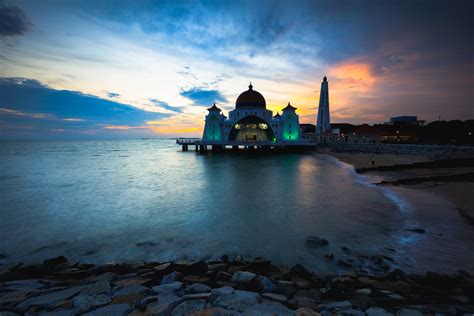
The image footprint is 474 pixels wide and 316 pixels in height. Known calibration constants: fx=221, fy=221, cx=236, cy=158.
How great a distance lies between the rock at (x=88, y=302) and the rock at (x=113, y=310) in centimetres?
20

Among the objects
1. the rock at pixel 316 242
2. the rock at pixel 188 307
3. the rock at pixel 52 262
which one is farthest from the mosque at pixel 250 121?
the rock at pixel 188 307

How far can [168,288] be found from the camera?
3.79m

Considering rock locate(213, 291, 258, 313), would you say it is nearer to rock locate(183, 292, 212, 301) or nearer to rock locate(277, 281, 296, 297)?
rock locate(183, 292, 212, 301)

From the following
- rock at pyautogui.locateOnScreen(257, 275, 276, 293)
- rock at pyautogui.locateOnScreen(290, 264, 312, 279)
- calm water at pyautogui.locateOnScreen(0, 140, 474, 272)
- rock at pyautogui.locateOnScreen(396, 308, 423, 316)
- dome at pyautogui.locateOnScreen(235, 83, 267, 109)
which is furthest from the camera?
dome at pyautogui.locateOnScreen(235, 83, 267, 109)

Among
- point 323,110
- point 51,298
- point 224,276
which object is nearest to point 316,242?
point 224,276

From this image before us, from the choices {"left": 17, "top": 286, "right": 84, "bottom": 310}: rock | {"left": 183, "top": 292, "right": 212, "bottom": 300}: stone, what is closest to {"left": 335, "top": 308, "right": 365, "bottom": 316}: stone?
{"left": 183, "top": 292, "right": 212, "bottom": 300}: stone

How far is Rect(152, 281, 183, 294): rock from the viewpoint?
373 cm

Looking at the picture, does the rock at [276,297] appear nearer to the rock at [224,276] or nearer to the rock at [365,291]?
the rock at [224,276]

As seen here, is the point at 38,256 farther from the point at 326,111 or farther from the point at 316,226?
the point at 326,111

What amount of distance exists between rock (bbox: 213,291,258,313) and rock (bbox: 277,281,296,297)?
671 mm

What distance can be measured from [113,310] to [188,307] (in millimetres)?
1060

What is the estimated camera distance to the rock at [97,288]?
3.74m

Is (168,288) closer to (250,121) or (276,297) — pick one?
(276,297)

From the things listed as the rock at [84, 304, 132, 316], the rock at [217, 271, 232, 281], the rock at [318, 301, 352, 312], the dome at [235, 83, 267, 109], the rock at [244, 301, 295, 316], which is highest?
the dome at [235, 83, 267, 109]
